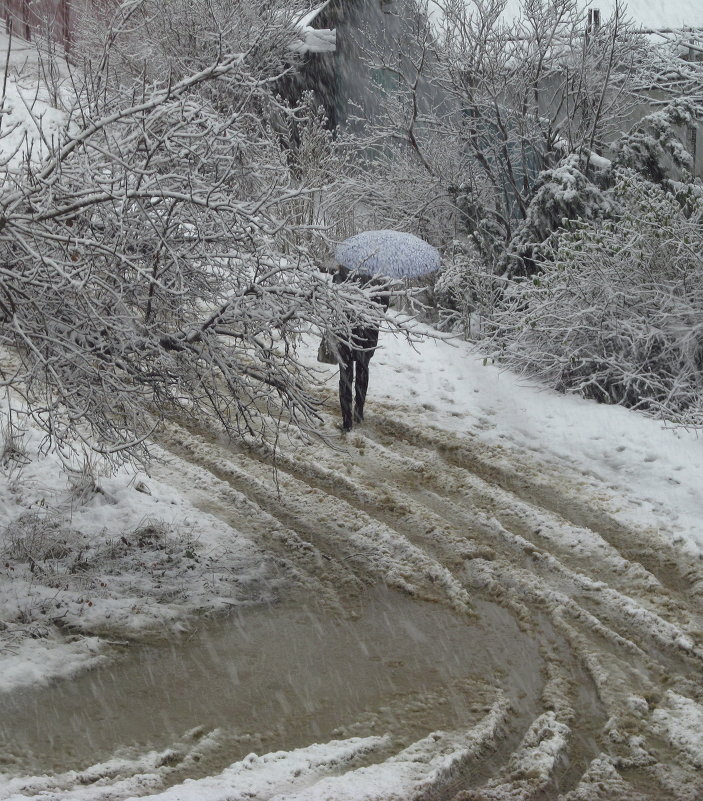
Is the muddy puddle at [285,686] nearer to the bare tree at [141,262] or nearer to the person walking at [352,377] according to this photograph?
the bare tree at [141,262]

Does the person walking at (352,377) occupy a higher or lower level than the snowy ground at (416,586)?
higher

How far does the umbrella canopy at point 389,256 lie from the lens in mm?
8461

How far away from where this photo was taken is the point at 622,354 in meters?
9.66

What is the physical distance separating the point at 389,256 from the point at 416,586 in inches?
129

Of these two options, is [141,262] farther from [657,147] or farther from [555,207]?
[657,147]

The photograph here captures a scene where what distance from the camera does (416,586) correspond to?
6.41 metres

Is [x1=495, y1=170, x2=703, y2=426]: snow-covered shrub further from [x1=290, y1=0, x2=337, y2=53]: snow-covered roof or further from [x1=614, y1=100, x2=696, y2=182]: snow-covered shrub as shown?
[x1=290, y1=0, x2=337, y2=53]: snow-covered roof

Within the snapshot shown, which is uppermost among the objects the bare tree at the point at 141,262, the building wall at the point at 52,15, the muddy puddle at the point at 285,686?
the building wall at the point at 52,15

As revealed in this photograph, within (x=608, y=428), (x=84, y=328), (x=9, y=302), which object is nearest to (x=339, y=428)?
(x=608, y=428)

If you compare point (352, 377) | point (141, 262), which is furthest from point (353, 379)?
point (141, 262)

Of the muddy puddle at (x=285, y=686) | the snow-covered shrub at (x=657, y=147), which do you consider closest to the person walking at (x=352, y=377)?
the muddy puddle at (x=285, y=686)

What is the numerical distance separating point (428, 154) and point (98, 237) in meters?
10.1

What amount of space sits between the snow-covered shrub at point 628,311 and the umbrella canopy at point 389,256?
192 cm

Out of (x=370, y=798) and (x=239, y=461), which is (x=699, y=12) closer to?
(x=239, y=461)
